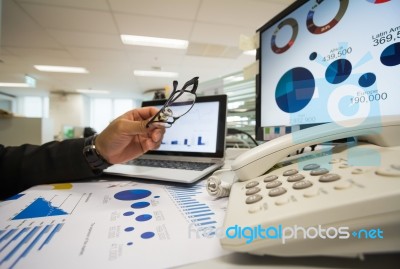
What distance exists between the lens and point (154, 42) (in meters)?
2.96

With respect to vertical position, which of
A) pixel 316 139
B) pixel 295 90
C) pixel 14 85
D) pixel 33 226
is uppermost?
pixel 14 85

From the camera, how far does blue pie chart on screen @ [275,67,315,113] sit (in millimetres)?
465

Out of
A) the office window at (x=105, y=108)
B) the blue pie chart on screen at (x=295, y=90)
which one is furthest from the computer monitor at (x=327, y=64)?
the office window at (x=105, y=108)

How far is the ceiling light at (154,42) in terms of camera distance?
2.82 metres

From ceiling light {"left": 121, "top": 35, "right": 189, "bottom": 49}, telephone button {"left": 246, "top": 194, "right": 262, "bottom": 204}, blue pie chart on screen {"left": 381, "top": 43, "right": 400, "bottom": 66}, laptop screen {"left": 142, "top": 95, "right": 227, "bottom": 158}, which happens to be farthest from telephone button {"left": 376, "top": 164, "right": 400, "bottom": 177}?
ceiling light {"left": 121, "top": 35, "right": 189, "bottom": 49}

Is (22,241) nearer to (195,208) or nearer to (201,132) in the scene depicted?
(195,208)

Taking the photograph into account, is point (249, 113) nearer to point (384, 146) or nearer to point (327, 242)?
point (384, 146)

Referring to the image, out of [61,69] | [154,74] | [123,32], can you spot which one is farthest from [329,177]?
[61,69]

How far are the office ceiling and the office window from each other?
9.99 ft

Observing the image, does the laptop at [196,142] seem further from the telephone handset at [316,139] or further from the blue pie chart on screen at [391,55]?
the blue pie chart on screen at [391,55]

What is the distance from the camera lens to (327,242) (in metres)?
0.17

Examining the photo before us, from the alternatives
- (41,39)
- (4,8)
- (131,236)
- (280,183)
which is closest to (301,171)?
(280,183)

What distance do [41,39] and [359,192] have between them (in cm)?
364

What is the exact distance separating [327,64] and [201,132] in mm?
424
